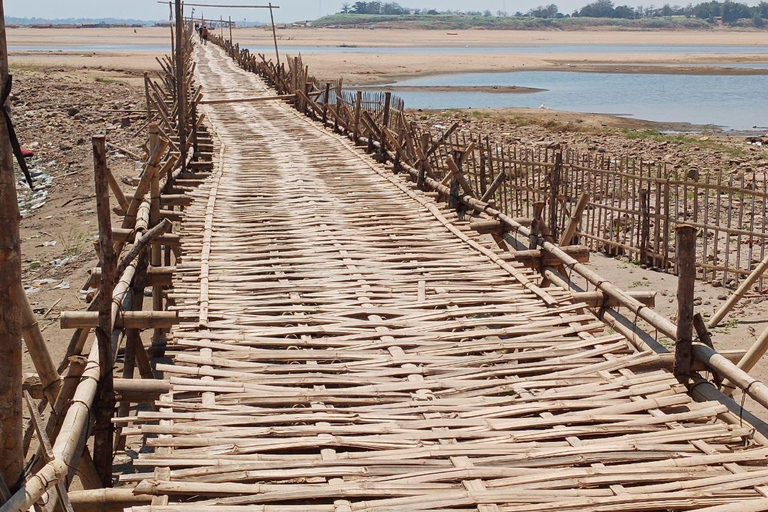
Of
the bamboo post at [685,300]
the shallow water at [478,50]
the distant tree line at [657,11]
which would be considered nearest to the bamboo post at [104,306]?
the bamboo post at [685,300]

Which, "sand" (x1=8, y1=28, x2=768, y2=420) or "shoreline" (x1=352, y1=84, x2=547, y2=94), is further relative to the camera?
"shoreline" (x1=352, y1=84, x2=547, y2=94)

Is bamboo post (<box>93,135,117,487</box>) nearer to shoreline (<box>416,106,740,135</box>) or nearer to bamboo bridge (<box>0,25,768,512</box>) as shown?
bamboo bridge (<box>0,25,768,512</box>)

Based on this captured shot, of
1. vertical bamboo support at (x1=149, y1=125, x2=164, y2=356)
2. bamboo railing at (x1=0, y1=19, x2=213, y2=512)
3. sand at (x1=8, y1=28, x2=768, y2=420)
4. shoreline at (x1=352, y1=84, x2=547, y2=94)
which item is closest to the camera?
bamboo railing at (x1=0, y1=19, x2=213, y2=512)

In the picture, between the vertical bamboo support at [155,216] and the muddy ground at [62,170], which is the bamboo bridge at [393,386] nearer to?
the vertical bamboo support at [155,216]

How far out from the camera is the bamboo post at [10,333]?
2.69 metres

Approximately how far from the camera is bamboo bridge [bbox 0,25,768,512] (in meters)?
3.29

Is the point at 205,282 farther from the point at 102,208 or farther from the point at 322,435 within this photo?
the point at 322,435

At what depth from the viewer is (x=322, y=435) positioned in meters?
3.68

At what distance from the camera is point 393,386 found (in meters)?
4.18

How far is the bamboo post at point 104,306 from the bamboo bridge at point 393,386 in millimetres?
24

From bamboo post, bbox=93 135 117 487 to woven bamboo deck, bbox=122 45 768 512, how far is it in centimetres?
28

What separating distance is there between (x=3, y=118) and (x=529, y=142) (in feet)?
59.1

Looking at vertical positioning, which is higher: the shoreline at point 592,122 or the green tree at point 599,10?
the green tree at point 599,10

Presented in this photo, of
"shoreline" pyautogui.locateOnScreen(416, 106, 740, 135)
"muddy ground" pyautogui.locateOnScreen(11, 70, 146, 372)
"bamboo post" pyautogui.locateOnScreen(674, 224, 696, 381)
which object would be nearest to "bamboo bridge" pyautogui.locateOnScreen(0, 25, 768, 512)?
"bamboo post" pyautogui.locateOnScreen(674, 224, 696, 381)
